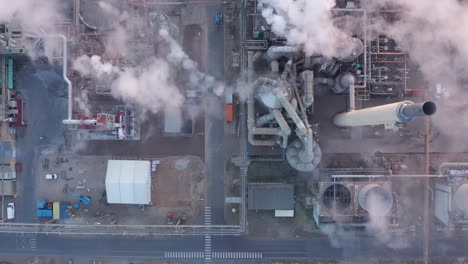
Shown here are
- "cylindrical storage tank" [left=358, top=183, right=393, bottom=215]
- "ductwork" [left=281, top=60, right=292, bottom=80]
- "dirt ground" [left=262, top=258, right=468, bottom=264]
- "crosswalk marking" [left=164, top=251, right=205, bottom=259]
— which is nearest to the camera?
"cylindrical storage tank" [left=358, top=183, right=393, bottom=215]

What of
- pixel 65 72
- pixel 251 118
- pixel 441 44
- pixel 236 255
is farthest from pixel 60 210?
pixel 441 44

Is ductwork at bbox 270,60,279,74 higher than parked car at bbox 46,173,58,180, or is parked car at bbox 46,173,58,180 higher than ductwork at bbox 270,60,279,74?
ductwork at bbox 270,60,279,74

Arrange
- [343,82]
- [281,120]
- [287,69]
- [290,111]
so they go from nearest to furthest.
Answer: [290,111]
[281,120]
[287,69]
[343,82]

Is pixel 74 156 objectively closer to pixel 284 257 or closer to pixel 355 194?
pixel 284 257

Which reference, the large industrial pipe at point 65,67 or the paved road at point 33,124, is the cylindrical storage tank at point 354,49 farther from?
the paved road at point 33,124

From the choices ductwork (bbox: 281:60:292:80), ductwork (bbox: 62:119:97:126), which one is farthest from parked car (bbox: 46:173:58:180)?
ductwork (bbox: 281:60:292:80)

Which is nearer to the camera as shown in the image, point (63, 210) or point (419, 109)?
point (419, 109)

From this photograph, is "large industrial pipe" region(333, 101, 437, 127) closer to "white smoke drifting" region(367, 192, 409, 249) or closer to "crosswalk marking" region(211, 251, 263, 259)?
"white smoke drifting" region(367, 192, 409, 249)

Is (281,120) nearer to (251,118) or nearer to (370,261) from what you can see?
(251,118)
